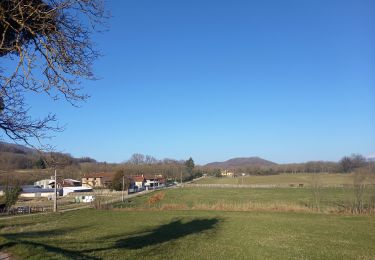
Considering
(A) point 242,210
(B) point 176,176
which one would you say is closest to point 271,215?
(A) point 242,210

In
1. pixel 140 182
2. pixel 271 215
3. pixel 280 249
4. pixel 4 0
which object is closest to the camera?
pixel 4 0

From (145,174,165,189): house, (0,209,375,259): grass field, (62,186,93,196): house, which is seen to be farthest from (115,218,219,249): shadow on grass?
(145,174,165,189): house

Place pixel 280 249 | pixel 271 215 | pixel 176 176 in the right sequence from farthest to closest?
pixel 176 176 < pixel 271 215 < pixel 280 249

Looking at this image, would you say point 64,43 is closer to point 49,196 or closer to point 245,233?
point 245,233

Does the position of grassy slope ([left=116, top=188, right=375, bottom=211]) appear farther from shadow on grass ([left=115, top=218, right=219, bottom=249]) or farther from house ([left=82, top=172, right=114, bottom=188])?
house ([left=82, top=172, right=114, bottom=188])

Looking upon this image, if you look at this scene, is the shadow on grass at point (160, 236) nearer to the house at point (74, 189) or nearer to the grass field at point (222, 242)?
the grass field at point (222, 242)

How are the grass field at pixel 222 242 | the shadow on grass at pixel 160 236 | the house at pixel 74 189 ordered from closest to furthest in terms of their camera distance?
the grass field at pixel 222 242, the shadow on grass at pixel 160 236, the house at pixel 74 189

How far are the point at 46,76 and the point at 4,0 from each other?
1337 mm

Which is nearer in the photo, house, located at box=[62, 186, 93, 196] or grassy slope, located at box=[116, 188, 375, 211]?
grassy slope, located at box=[116, 188, 375, 211]

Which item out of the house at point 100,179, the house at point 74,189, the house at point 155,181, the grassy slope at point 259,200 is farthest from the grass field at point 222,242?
the house at point 155,181

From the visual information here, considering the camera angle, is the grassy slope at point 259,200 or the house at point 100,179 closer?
the grassy slope at point 259,200

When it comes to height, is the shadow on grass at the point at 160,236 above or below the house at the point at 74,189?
below

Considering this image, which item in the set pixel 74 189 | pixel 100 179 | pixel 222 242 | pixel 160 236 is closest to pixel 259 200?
pixel 160 236

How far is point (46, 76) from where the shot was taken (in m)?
7.01
